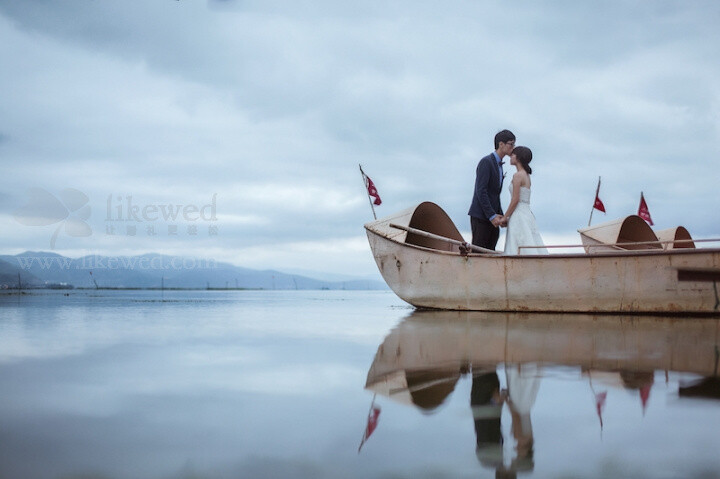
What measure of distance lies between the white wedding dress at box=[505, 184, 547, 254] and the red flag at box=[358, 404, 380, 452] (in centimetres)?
808

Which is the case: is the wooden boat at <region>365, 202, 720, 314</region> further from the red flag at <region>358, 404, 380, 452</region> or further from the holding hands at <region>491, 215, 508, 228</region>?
the red flag at <region>358, 404, 380, 452</region>

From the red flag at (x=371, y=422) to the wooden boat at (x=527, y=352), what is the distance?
0.21 m

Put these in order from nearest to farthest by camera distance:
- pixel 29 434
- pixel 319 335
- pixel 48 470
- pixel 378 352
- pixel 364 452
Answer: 1. pixel 48 470
2. pixel 364 452
3. pixel 29 434
4. pixel 378 352
5. pixel 319 335

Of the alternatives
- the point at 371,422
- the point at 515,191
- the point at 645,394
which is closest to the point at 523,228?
the point at 515,191

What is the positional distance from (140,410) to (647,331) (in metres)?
5.49

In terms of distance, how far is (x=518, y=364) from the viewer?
3852 mm

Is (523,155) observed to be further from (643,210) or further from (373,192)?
(643,210)

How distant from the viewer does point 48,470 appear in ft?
5.87

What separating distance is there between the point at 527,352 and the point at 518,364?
71cm

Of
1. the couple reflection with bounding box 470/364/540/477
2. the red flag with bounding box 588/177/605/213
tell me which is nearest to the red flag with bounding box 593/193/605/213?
the red flag with bounding box 588/177/605/213

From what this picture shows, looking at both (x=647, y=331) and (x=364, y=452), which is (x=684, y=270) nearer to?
(x=647, y=331)

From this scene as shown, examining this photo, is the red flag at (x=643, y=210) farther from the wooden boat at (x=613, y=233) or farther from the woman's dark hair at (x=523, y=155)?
the woman's dark hair at (x=523, y=155)

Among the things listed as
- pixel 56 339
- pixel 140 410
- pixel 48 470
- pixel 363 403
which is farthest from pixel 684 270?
pixel 56 339

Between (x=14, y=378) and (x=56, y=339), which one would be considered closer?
(x=14, y=378)
